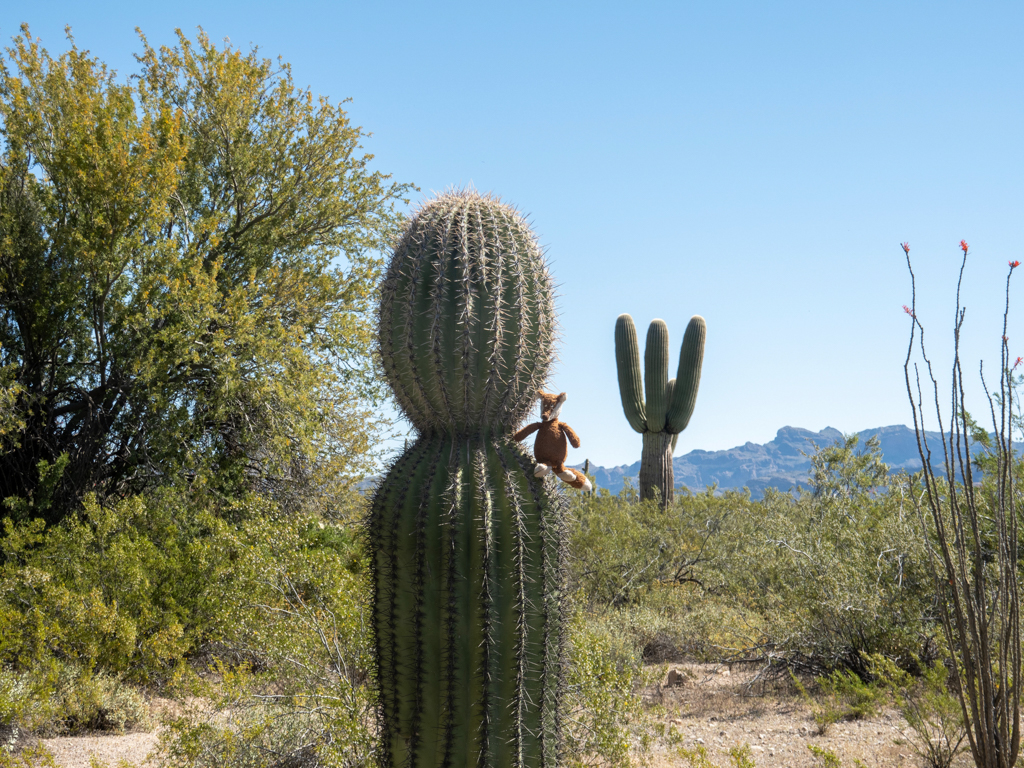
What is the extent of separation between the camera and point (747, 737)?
182 inches

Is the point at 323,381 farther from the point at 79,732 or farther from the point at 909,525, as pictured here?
the point at 909,525

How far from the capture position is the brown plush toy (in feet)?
10.7

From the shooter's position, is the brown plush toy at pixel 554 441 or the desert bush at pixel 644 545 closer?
the brown plush toy at pixel 554 441

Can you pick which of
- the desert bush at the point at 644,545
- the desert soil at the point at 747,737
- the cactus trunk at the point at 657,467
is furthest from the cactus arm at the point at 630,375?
the desert soil at the point at 747,737

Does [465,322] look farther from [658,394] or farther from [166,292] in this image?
[658,394]

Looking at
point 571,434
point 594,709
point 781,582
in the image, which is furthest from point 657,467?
point 571,434

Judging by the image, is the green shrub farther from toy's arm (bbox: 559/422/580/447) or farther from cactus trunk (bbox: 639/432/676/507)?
cactus trunk (bbox: 639/432/676/507)

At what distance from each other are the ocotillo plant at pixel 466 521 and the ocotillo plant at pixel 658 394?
12.4 meters

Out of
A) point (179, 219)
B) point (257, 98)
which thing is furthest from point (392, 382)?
point (257, 98)

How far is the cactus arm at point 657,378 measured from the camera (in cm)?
1542

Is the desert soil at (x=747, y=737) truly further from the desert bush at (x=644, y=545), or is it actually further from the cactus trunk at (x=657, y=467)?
the cactus trunk at (x=657, y=467)

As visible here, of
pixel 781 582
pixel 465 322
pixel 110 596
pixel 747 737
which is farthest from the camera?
pixel 781 582

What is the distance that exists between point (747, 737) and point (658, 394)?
11.1 metres

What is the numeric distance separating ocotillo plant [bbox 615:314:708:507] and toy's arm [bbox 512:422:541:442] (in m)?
12.2
